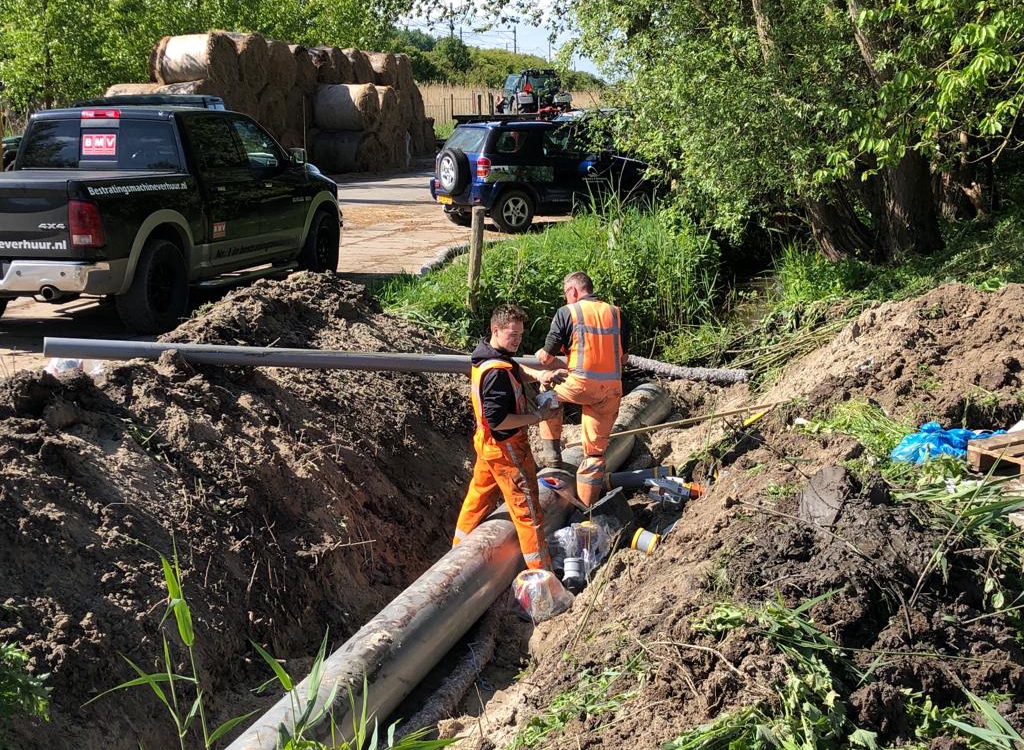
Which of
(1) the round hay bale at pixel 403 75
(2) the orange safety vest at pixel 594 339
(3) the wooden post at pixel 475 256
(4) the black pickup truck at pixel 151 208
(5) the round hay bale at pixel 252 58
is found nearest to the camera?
(2) the orange safety vest at pixel 594 339

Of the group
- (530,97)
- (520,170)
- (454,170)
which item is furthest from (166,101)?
(530,97)

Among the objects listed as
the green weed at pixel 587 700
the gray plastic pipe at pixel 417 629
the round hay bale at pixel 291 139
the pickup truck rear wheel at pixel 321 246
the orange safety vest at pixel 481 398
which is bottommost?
the gray plastic pipe at pixel 417 629

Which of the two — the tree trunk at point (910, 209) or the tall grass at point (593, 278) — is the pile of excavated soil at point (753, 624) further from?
the tree trunk at point (910, 209)

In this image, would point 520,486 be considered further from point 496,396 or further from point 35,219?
point 35,219

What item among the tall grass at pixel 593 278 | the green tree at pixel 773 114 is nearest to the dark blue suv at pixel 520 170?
the green tree at pixel 773 114

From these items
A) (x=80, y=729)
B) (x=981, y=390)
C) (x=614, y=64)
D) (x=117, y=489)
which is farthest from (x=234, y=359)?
(x=614, y=64)

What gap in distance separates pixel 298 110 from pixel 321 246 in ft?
54.4

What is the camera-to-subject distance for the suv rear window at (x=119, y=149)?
10742 millimetres

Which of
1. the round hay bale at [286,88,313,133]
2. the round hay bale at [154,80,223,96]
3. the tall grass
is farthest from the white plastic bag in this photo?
the round hay bale at [286,88,313,133]

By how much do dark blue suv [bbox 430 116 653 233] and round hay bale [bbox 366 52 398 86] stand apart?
608 inches

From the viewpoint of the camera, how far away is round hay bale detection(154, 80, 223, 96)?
22.6m

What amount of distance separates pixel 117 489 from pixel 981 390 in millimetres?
5923

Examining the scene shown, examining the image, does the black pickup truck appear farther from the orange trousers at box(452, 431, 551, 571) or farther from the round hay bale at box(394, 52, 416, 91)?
the round hay bale at box(394, 52, 416, 91)

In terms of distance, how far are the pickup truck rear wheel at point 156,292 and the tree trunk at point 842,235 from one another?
740 centimetres
